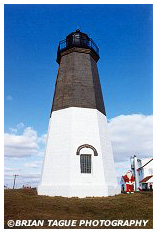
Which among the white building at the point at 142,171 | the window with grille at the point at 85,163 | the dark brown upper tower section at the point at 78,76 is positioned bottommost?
the white building at the point at 142,171

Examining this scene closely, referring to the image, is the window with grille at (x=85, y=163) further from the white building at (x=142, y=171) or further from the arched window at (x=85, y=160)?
the white building at (x=142, y=171)

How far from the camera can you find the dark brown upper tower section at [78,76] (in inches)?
807

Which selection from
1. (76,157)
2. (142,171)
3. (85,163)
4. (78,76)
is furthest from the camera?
(142,171)

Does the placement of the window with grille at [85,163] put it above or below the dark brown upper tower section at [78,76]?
below

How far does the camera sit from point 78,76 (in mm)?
21391

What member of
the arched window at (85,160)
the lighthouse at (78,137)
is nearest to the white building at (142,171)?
the lighthouse at (78,137)

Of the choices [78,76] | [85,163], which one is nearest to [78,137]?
[85,163]

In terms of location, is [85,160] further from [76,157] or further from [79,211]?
[79,211]

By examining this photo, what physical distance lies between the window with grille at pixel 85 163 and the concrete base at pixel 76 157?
13.3 inches

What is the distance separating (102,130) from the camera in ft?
66.1

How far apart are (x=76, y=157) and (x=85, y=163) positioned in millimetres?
1071

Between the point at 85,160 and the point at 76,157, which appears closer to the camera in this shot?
the point at 76,157

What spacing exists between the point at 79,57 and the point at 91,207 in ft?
51.3
